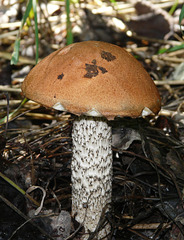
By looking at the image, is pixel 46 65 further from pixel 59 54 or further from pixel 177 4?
pixel 177 4

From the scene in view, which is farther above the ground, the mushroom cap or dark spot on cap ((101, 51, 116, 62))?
dark spot on cap ((101, 51, 116, 62))

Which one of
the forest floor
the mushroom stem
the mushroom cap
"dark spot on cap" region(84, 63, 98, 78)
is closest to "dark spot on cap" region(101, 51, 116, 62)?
the mushroom cap

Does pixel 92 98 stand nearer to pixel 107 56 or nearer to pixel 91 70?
pixel 91 70

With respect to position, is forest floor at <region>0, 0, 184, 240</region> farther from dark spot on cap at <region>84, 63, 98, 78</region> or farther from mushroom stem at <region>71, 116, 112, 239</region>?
dark spot on cap at <region>84, 63, 98, 78</region>

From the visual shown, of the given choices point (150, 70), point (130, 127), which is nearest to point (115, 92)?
point (130, 127)

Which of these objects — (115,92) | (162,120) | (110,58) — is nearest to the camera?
(115,92)

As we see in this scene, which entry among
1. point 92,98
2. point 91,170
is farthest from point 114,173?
point 92,98

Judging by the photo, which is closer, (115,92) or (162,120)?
(115,92)

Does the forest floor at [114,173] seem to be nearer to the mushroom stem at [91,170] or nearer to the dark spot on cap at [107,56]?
the mushroom stem at [91,170]

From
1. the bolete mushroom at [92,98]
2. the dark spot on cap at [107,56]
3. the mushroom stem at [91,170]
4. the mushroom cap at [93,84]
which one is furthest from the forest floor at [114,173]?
the dark spot on cap at [107,56]
